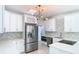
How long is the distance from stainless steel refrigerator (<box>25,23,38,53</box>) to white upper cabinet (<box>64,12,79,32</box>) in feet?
4.74

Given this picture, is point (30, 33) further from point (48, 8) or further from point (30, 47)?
point (48, 8)

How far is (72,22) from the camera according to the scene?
2621 millimetres

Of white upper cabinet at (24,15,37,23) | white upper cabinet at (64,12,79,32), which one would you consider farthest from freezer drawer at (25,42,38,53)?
white upper cabinet at (64,12,79,32)

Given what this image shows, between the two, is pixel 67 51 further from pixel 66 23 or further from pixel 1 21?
pixel 66 23

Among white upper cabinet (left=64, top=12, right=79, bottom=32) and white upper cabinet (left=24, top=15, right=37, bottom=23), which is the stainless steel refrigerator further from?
white upper cabinet (left=64, top=12, right=79, bottom=32)

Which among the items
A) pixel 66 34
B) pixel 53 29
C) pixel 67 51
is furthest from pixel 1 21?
pixel 53 29

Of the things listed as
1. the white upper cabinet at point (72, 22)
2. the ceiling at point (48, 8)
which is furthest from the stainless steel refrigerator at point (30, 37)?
the white upper cabinet at point (72, 22)

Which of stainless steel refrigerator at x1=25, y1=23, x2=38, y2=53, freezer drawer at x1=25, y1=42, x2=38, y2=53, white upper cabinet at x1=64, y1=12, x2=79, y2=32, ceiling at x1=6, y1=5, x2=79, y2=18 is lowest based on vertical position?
freezer drawer at x1=25, y1=42, x2=38, y2=53

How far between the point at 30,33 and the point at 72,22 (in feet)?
5.66

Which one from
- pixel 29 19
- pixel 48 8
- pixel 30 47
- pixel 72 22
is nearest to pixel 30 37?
pixel 30 47

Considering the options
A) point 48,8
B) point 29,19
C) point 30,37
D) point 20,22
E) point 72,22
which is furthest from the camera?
point 30,37

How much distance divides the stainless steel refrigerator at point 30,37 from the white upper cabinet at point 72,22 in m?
1.44

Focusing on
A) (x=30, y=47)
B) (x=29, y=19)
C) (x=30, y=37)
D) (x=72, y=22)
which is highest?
(x=29, y=19)

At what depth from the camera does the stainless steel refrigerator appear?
10.9ft
